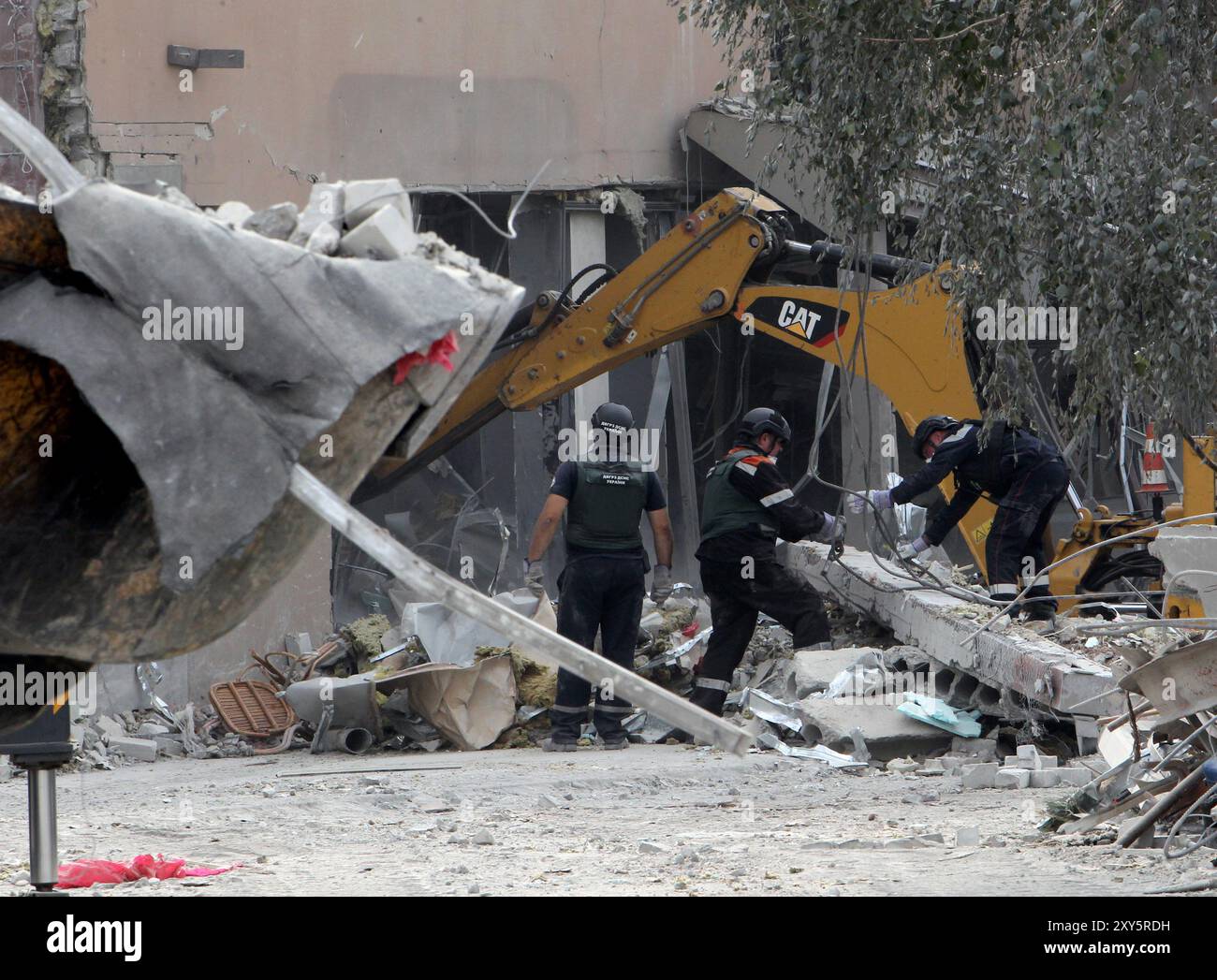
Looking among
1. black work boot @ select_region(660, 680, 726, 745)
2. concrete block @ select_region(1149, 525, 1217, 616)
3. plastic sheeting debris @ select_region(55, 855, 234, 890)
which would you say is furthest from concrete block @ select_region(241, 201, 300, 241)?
black work boot @ select_region(660, 680, 726, 745)

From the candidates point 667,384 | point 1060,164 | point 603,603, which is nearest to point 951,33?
point 1060,164

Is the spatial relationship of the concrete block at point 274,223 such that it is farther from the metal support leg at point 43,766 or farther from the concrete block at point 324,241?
the metal support leg at point 43,766

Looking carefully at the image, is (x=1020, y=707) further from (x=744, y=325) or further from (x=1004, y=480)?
(x=744, y=325)

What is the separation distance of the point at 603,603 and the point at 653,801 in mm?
2305

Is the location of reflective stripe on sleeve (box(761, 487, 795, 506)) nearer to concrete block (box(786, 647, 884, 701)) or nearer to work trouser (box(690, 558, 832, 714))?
work trouser (box(690, 558, 832, 714))

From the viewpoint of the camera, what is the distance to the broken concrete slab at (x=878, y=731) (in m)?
8.50

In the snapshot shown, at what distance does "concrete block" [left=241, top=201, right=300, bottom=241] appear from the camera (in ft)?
7.99

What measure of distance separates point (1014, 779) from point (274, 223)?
19.2 ft

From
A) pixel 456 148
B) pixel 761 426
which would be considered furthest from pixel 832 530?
pixel 456 148

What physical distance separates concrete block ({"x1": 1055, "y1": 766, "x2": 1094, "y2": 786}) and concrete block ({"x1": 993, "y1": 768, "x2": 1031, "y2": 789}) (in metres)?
0.15

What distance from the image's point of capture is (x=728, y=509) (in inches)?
389

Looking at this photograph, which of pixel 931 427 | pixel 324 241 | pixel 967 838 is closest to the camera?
pixel 324 241

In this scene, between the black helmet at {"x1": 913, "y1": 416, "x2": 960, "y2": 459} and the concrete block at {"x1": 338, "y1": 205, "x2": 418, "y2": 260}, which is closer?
the concrete block at {"x1": 338, "y1": 205, "x2": 418, "y2": 260}

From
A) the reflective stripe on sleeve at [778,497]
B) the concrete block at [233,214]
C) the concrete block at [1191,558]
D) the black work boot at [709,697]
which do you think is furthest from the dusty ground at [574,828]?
the concrete block at [233,214]
